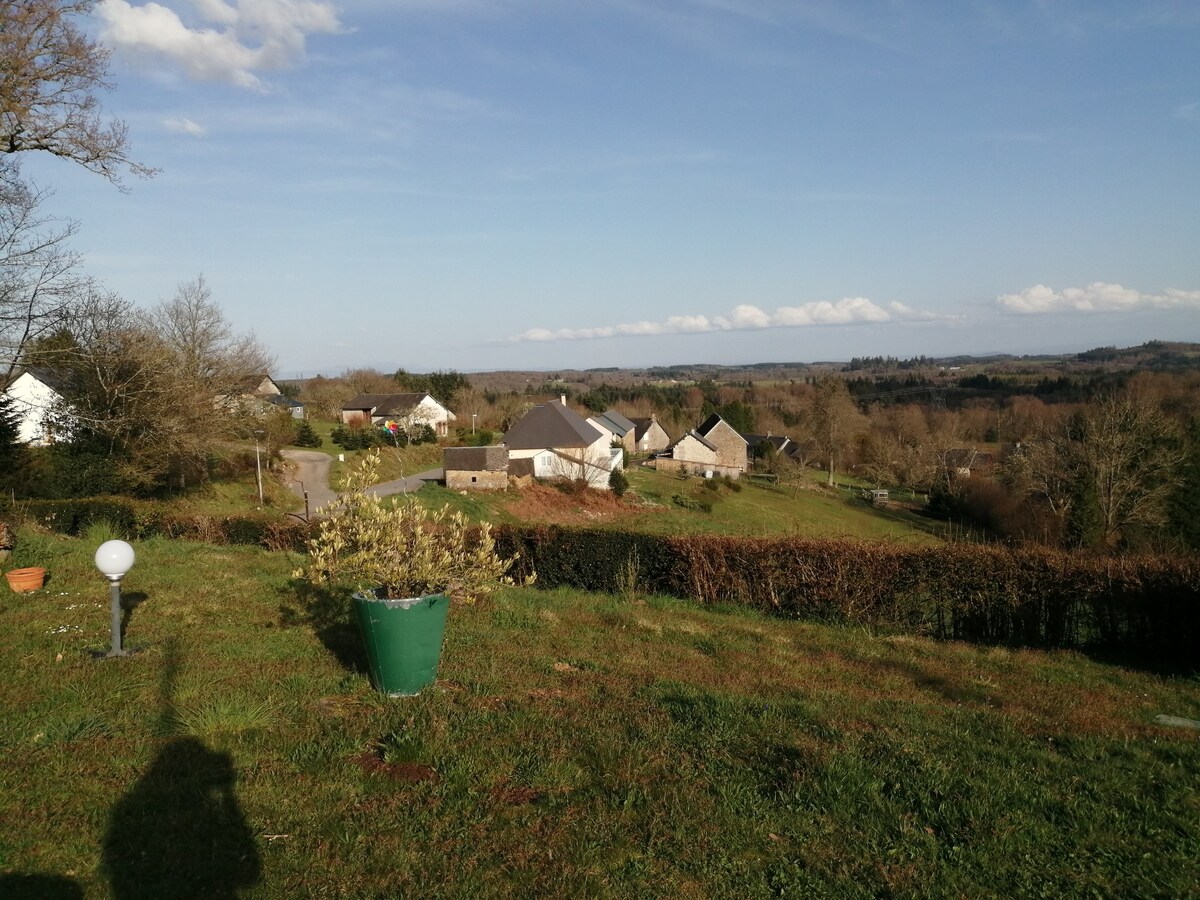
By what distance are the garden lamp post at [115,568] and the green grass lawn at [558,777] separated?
0.26 meters

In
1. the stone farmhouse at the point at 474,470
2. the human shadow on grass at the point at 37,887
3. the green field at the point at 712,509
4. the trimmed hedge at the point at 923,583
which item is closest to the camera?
the human shadow on grass at the point at 37,887

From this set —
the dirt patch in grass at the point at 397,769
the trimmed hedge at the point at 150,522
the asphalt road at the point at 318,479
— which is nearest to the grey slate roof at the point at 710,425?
the asphalt road at the point at 318,479

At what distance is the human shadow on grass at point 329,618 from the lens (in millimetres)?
7230

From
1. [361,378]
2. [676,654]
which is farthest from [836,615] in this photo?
[361,378]

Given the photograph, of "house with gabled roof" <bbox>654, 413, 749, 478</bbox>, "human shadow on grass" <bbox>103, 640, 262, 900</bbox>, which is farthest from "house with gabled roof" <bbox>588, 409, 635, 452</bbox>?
"human shadow on grass" <bbox>103, 640, 262, 900</bbox>

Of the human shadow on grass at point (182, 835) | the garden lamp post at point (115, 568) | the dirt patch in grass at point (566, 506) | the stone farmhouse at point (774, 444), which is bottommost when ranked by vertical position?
the stone farmhouse at point (774, 444)

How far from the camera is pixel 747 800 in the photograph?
4422 millimetres

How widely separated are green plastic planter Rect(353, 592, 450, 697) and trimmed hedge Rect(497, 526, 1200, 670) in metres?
7.70

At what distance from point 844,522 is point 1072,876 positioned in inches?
1637

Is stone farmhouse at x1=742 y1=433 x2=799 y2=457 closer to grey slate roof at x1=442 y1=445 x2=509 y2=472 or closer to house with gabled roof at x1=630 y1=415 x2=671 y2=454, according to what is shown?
house with gabled roof at x1=630 y1=415 x2=671 y2=454

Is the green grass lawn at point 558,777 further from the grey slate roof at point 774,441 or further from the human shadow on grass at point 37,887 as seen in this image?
the grey slate roof at point 774,441

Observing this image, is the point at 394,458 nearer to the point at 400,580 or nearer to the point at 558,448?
the point at 558,448

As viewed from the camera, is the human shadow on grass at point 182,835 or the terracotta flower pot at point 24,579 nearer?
the human shadow on grass at point 182,835

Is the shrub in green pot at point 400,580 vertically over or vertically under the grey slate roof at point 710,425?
over
